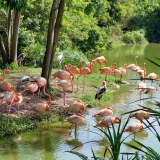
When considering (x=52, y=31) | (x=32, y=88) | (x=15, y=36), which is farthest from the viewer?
(x=15, y=36)

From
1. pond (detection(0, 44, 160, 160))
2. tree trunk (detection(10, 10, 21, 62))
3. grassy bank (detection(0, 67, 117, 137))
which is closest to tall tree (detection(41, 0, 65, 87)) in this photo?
grassy bank (detection(0, 67, 117, 137))

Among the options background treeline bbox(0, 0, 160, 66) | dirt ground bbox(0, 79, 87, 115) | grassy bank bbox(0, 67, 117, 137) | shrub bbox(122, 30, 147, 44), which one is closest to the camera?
grassy bank bbox(0, 67, 117, 137)

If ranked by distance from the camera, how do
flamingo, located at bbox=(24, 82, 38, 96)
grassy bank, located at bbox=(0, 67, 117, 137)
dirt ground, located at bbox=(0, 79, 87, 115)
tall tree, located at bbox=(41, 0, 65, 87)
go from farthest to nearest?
1. tall tree, located at bbox=(41, 0, 65, 87)
2. flamingo, located at bbox=(24, 82, 38, 96)
3. dirt ground, located at bbox=(0, 79, 87, 115)
4. grassy bank, located at bbox=(0, 67, 117, 137)

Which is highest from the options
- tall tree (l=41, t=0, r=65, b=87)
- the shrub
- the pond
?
the shrub

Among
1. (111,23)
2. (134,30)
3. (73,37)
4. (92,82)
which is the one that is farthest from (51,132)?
(134,30)

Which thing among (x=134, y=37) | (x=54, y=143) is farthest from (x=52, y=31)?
(x=134, y=37)

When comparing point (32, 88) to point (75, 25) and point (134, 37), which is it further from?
point (134, 37)

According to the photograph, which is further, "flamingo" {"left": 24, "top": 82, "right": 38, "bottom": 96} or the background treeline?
the background treeline

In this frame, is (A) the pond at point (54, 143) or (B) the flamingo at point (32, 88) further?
(B) the flamingo at point (32, 88)

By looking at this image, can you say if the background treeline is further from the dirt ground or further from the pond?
the pond

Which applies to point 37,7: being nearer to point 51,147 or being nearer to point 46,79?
point 46,79

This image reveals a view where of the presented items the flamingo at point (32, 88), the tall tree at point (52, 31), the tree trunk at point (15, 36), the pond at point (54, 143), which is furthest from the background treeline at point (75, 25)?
the pond at point (54, 143)

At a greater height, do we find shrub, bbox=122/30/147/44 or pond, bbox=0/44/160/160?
shrub, bbox=122/30/147/44

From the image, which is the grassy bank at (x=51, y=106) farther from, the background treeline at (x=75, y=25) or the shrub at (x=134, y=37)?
the shrub at (x=134, y=37)
